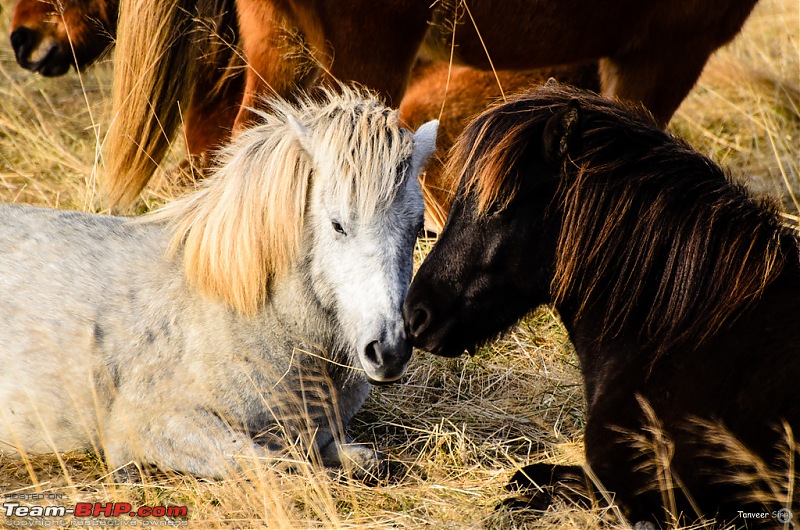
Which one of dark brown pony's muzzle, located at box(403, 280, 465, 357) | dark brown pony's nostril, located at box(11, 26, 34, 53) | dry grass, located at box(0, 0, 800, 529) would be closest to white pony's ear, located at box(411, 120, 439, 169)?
dark brown pony's muzzle, located at box(403, 280, 465, 357)

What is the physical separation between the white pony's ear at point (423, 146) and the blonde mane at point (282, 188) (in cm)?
8

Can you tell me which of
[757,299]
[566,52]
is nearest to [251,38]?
[566,52]

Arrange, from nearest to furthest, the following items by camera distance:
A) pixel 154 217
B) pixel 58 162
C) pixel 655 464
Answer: pixel 655 464
pixel 154 217
pixel 58 162

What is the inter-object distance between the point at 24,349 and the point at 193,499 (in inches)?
33.4

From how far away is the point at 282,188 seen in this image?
2977 millimetres

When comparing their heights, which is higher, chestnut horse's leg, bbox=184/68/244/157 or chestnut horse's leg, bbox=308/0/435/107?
chestnut horse's leg, bbox=308/0/435/107

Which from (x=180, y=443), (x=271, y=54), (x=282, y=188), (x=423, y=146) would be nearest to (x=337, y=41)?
(x=271, y=54)

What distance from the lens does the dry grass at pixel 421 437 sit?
278 centimetres

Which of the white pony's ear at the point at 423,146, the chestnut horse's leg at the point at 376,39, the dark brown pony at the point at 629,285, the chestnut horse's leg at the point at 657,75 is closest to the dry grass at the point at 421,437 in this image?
the dark brown pony at the point at 629,285

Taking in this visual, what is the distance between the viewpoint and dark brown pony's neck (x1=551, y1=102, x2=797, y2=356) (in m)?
2.69

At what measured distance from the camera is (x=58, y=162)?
17.7ft

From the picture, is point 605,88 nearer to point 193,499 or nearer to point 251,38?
point 251,38

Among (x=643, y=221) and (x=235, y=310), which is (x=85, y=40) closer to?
(x=235, y=310)

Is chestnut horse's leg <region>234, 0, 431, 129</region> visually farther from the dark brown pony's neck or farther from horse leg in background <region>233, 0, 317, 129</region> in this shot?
the dark brown pony's neck
